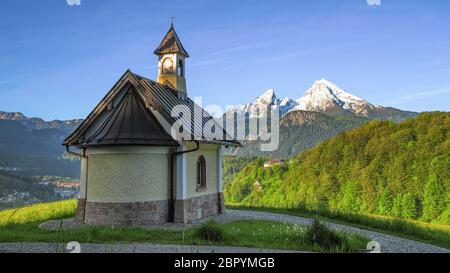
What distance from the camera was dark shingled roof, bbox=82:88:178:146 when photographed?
1405cm

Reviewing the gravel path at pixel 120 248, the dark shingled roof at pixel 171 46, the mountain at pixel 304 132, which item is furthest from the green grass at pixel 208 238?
the mountain at pixel 304 132

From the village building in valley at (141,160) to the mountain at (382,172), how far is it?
13.8 meters

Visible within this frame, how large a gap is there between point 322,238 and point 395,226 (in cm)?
594

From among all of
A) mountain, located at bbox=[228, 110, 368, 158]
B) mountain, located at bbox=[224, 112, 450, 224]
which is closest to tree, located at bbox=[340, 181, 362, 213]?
mountain, located at bbox=[224, 112, 450, 224]

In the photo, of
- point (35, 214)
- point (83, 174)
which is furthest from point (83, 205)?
point (35, 214)

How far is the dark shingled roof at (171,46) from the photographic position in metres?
19.3

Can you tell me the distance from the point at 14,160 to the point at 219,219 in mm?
145539

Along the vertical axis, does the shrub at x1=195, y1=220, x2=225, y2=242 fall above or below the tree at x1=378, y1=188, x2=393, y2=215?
above

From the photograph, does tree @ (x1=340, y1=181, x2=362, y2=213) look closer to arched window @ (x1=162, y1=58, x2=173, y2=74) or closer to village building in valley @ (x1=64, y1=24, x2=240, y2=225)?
village building in valley @ (x1=64, y1=24, x2=240, y2=225)

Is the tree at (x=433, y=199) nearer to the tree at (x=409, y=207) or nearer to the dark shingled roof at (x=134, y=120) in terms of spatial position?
the tree at (x=409, y=207)

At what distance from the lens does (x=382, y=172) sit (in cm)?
4503

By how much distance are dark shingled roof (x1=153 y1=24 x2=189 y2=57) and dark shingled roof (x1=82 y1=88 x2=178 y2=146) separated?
13.7 ft

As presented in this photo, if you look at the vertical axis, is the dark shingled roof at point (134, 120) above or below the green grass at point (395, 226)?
above
